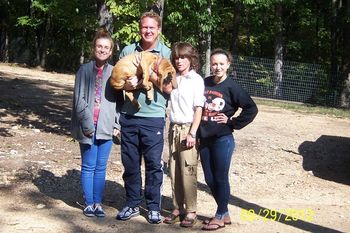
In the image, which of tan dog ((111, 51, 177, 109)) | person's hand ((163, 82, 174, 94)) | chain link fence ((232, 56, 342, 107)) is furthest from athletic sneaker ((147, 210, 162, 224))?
chain link fence ((232, 56, 342, 107))

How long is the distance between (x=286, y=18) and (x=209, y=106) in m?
26.9

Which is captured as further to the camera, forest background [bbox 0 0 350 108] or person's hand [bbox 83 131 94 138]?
forest background [bbox 0 0 350 108]

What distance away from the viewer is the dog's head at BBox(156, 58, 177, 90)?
4320 mm

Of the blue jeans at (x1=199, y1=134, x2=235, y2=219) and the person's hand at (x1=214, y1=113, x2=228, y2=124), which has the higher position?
the person's hand at (x1=214, y1=113, x2=228, y2=124)

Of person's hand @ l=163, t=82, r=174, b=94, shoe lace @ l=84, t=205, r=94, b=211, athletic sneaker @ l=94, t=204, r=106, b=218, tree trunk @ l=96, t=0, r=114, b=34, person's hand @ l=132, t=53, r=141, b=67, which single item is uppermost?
tree trunk @ l=96, t=0, r=114, b=34

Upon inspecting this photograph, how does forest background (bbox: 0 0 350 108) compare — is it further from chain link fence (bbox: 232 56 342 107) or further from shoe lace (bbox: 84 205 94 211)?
shoe lace (bbox: 84 205 94 211)

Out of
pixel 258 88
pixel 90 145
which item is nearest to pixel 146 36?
pixel 90 145

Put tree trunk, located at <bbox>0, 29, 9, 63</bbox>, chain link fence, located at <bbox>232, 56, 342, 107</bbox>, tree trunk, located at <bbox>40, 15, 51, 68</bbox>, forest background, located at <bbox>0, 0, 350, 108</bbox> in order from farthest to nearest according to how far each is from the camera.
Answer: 1. tree trunk, located at <bbox>0, 29, 9, 63</bbox>
2. tree trunk, located at <bbox>40, 15, 51, 68</bbox>
3. forest background, located at <bbox>0, 0, 350, 108</bbox>
4. chain link fence, located at <bbox>232, 56, 342, 107</bbox>

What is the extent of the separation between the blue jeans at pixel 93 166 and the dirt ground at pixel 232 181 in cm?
26

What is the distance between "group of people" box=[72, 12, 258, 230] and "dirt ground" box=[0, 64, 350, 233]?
39 cm

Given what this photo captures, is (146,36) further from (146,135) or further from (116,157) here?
(116,157)

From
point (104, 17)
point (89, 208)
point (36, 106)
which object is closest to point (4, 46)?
point (36, 106)

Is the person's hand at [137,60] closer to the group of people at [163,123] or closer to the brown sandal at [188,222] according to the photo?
the group of people at [163,123]

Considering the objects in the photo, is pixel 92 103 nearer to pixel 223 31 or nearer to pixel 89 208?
pixel 89 208
